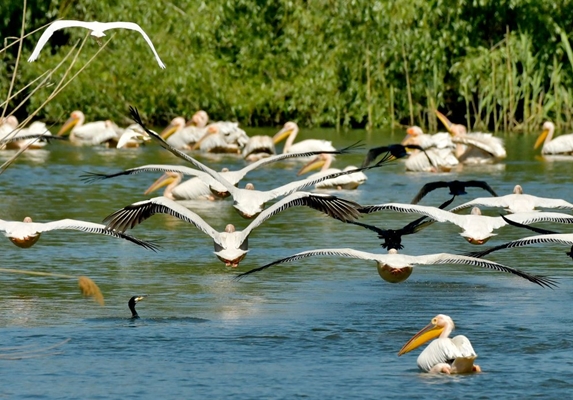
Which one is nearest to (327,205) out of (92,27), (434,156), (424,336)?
(424,336)

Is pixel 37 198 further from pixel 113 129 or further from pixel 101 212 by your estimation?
pixel 113 129

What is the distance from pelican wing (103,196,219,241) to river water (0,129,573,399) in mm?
417

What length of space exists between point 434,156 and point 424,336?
12.9 meters

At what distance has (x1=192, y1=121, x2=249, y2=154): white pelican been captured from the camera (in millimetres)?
25453

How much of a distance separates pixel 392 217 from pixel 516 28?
1532 cm

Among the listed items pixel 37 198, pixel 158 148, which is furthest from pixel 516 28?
pixel 37 198

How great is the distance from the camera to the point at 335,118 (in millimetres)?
30609

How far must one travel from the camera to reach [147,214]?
11508 millimetres

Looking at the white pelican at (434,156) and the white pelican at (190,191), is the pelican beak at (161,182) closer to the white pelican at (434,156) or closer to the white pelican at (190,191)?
the white pelican at (190,191)

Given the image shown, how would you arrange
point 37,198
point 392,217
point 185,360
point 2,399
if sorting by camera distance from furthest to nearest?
point 37,198 < point 392,217 < point 185,360 < point 2,399

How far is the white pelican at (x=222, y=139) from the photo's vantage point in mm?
25453

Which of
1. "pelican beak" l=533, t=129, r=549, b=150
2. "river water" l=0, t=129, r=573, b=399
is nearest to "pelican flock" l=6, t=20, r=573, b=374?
"river water" l=0, t=129, r=573, b=399

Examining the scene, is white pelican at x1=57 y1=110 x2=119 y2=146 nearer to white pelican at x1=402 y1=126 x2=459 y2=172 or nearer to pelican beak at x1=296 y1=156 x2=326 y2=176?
white pelican at x1=402 y1=126 x2=459 y2=172

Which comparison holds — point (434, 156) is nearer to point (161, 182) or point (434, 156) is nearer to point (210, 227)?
point (161, 182)
